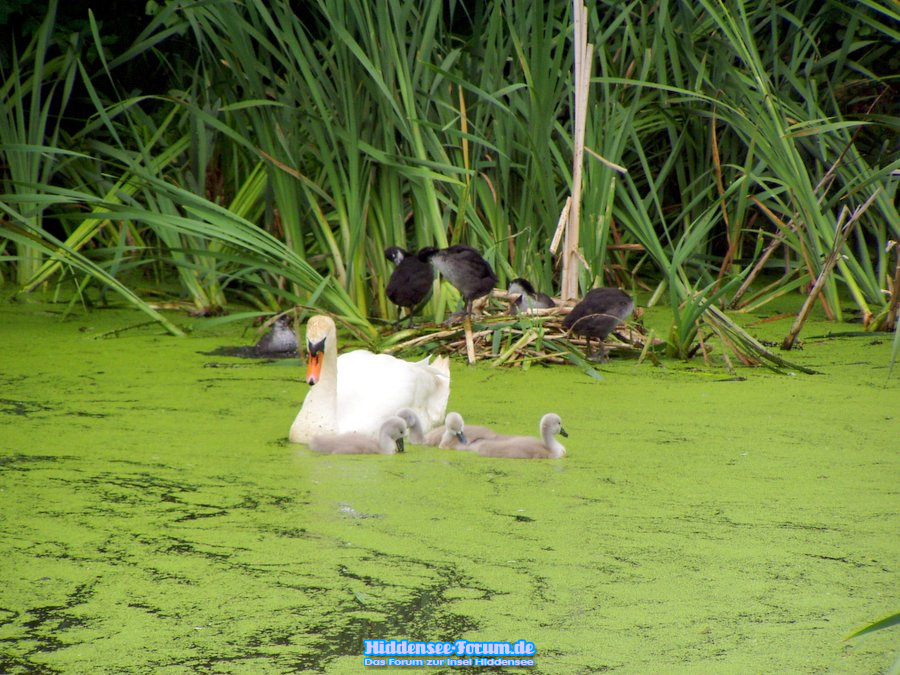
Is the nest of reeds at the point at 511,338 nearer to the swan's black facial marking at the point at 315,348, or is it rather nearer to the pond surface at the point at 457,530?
the pond surface at the point at 457,530

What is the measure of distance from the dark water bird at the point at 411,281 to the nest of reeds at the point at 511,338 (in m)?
0.14

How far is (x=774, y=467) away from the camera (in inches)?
156

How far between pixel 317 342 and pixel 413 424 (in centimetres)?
43

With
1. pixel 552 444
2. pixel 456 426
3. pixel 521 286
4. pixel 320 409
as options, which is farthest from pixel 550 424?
pixel 521 286

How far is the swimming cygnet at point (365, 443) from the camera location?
13.6 feet

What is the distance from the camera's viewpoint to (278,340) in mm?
5766

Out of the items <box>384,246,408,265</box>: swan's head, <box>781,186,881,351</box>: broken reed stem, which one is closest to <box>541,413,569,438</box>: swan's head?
<box>781,186,881,351</box>: broken reed stem

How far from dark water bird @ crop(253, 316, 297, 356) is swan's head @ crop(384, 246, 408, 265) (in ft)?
2.20

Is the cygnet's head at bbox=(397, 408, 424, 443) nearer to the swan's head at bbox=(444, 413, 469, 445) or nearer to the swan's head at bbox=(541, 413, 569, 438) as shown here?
the swan's head at bbox=(444, 413, 469, 445)

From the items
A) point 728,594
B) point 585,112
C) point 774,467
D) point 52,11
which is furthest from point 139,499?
point 52,11

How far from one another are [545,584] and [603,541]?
0.38 meters

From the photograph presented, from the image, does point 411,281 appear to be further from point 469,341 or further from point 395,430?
point 395,430

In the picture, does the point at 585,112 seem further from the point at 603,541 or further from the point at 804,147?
the point at 603,541

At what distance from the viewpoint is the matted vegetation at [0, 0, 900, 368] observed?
19.1 ft
